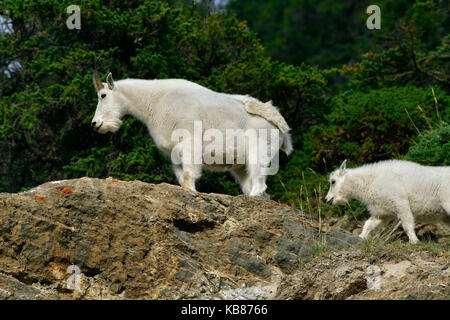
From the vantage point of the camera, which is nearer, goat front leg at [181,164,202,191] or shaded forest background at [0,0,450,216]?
goat front leg at [181,164,202,191]

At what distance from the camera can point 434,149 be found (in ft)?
34.8

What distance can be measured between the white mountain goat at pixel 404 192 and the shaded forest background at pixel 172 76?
1538mm

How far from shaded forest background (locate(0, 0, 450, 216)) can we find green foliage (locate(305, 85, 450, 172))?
0.08 ft

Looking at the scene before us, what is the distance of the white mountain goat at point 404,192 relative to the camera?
8.88 meters

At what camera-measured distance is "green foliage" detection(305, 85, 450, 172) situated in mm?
12141

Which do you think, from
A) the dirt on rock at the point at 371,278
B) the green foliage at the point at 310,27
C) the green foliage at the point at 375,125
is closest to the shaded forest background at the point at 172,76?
the green foliage at the point at 375,125

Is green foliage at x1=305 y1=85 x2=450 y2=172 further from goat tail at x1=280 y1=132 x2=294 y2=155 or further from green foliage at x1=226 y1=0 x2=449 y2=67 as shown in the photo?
green foliage at x1=226 y1=0 x2=449 y2=67

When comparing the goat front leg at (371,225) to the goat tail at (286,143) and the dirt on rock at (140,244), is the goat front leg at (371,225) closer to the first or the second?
the dirt on rock at (140,244)

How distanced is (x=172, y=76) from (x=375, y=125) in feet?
14.3

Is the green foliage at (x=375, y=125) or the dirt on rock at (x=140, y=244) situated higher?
the green foliage at (x=375, y=125)

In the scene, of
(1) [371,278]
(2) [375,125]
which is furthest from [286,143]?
(1) [371,278]

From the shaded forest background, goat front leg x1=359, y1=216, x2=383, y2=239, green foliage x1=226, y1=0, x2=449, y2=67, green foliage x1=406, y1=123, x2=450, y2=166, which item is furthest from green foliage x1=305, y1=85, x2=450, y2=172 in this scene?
green foliage x1=226, y1=0, x2=449, y2=67
